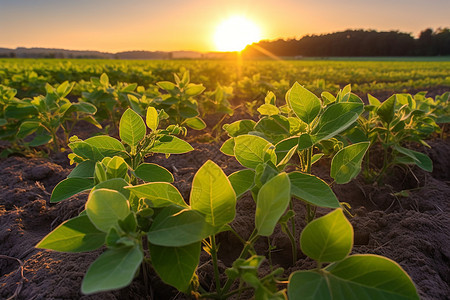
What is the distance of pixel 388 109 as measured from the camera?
5.50ft

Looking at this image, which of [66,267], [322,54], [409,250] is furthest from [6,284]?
[322,54]

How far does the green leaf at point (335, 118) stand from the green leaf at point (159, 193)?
1.65ft

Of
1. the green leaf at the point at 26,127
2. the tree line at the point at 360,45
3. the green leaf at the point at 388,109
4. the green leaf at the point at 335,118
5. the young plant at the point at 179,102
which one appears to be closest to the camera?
the green leaf at the point at 335,118

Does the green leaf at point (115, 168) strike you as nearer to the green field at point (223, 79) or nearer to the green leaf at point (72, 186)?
the green leaf at point (72, 186)

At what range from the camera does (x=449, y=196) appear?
2.13 m

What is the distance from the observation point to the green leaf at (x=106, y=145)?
114 cm

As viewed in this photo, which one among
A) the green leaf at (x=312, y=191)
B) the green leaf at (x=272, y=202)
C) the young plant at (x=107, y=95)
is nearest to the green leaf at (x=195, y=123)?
the young plant at (x=107, y=95)

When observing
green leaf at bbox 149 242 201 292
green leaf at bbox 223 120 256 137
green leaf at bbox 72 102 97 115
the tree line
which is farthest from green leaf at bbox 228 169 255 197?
the tree line

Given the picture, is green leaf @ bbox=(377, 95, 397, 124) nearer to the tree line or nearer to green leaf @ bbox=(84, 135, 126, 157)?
green leaf @ bbox=(84, 135, 126, 157)

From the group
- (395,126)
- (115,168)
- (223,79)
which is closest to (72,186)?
(115,168)

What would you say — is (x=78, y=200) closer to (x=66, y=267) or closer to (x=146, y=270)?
(x=66, y=267)

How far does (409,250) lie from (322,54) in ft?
219

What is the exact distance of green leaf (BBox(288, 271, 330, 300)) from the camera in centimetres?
68

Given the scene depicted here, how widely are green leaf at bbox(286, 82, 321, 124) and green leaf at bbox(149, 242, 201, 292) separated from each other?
2.09 feet
